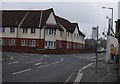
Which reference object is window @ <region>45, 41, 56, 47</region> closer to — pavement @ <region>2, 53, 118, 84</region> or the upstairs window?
the upstairs window

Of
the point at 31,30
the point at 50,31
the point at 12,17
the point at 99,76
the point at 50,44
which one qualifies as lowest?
the point at 99,76

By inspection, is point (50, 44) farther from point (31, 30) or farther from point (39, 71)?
point (39, 71)

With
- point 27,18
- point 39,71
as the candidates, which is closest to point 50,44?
point 27,18

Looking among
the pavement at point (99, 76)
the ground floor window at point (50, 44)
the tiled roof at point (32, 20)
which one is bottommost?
the pavement at point (99, 76)

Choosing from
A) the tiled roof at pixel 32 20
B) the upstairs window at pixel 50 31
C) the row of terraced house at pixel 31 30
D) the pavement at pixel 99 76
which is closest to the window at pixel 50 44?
the row of terraced house at pixel 31 30

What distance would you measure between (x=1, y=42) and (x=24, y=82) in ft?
208

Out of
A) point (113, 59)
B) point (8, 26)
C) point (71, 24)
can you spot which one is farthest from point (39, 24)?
point (113, 59)

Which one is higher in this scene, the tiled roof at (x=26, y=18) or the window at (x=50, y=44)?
the tiled roof at (x=26, y=18)

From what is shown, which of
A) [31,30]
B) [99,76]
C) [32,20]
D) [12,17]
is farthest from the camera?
[12,17]

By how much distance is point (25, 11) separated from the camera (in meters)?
80.8

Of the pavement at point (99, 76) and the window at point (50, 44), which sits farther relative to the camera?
the window at point (50, 44)

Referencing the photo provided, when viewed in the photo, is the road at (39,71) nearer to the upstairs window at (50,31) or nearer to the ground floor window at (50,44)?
the ground floor window at (50,44)

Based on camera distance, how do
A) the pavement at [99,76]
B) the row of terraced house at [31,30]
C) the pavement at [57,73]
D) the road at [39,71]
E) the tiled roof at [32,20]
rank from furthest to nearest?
the tiled roof at [32,20], the row of terraced house at [31,30], the pavement at [99,76], the pavement at [57,73], the road at [39,71]

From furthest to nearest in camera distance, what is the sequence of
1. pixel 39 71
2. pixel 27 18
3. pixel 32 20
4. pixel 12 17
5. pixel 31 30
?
1. pixel 12 17
2. pixel 27 18
3. pixel 32 20
4. pixel 31 30
5. pixel 39 71
